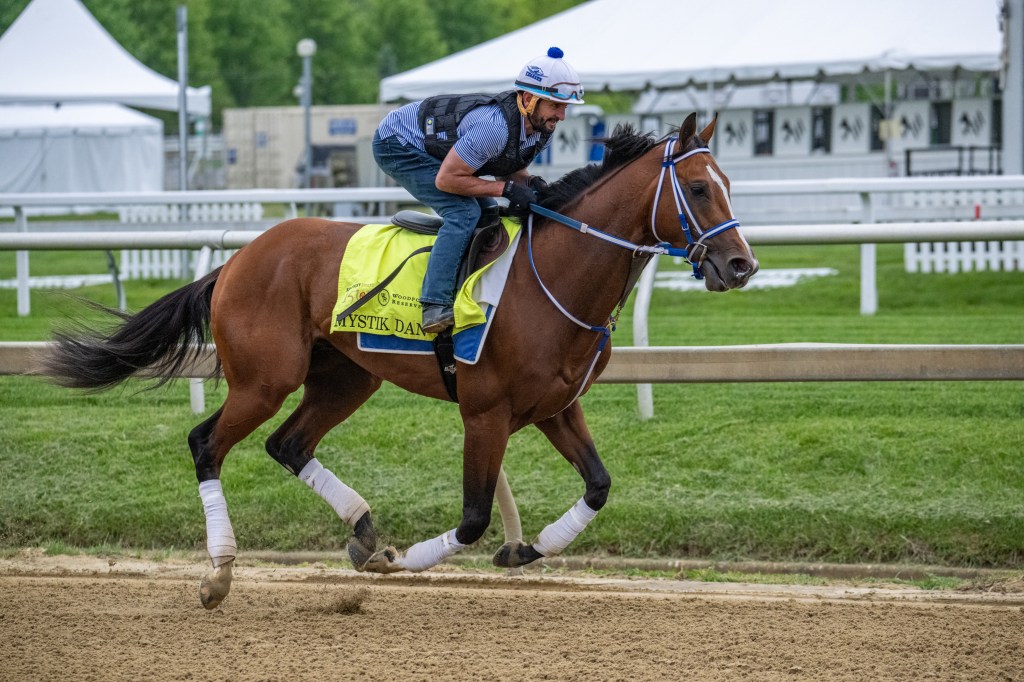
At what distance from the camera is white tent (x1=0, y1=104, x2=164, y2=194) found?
30281mm

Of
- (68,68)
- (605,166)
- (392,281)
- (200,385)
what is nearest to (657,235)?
(605,166)

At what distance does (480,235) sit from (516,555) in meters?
1.36

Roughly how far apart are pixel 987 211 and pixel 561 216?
29.2ft

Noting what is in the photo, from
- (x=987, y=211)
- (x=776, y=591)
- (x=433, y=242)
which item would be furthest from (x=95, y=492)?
(x=987, y=211)

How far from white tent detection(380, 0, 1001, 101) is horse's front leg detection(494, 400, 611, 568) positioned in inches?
576

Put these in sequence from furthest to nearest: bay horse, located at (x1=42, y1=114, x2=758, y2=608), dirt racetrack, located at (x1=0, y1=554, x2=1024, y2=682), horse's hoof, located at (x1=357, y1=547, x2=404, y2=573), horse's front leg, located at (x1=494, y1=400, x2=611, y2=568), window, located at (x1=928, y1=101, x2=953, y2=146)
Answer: window, located at (x1=928, y1=101, x2=953, y2=146)
horse's hoof, located at (x1=357, y1=547, x2=404, y2=573)
horse's front leg, located at (x1=494, y1=400, x2=611, y2=568)
bay horse, located at (x1=42, y1=114, x2=758, y2=608)
dirt racetrack, located at (x1=0, y1=554, x2=1024, y2=682)

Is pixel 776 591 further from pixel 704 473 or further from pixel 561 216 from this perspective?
pixel 561 216

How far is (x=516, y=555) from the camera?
5.26 m

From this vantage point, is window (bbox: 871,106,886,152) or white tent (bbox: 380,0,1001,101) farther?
window (bbox: 871,106,886,152)

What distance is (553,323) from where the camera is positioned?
4918mm

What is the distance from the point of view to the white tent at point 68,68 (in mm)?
26734

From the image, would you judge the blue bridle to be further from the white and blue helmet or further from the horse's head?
the white and blue helmet

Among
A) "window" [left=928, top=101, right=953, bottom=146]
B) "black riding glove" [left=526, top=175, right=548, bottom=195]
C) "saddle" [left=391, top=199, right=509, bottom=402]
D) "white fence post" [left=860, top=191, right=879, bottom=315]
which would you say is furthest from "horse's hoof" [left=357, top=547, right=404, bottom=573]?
"window" [left=928, top=101, right=953, bottom=146]

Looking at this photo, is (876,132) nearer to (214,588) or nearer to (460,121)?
(460,121)
